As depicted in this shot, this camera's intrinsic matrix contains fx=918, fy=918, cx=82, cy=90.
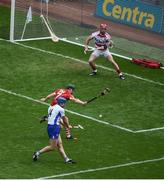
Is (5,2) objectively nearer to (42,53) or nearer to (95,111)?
(42,53)

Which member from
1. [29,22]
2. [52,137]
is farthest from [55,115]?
[29,22]

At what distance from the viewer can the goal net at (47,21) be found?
37.1m

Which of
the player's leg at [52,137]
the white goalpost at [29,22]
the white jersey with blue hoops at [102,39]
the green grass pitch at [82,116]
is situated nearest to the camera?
the player's leg at [52,137]

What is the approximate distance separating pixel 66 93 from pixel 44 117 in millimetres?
1448

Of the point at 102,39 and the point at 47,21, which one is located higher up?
the point at 102,39

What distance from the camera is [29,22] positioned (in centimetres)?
3709

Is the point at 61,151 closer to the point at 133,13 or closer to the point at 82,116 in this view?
the point at 82,116

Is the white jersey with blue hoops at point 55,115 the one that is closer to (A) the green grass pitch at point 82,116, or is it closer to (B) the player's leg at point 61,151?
(B) the player's leg at point 61,151

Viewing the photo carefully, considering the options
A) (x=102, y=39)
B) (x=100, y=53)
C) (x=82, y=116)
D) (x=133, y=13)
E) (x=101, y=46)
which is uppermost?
(x=102, y=39)

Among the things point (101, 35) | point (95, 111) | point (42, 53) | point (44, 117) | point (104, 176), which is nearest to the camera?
point (104, 176)

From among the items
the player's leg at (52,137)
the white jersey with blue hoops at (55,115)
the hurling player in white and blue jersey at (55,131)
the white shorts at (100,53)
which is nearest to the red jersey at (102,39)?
the white shorts at (100,53)

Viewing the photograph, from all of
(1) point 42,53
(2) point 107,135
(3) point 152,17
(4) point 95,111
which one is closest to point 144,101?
(4) point 95,111

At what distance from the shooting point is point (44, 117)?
2634 centimetres

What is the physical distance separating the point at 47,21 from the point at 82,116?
10.9 m
